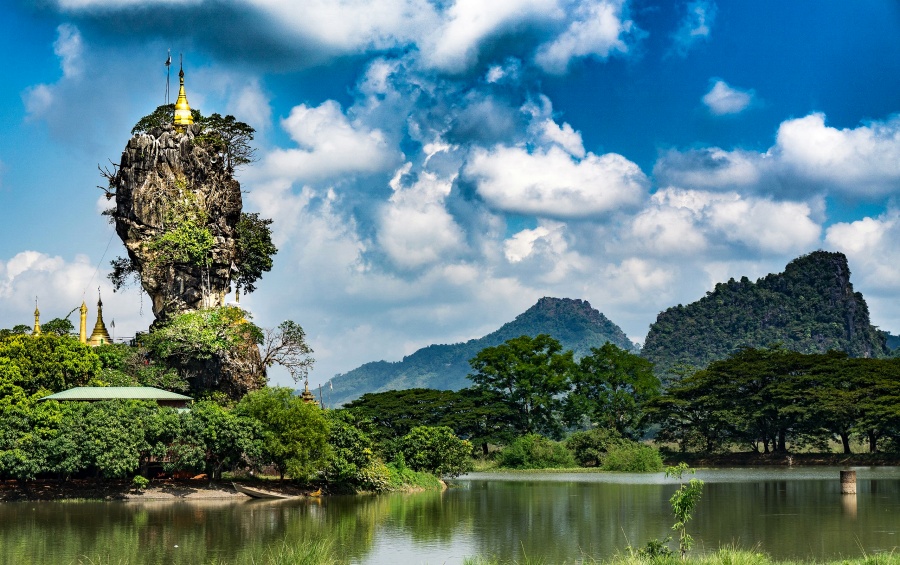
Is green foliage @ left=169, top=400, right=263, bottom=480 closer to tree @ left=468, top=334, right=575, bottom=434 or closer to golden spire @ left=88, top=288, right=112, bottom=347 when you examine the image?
golden spire @ left=88, top=288, right=112, bottom=347

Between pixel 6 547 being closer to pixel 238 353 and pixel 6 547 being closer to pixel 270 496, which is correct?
pixel 270 496

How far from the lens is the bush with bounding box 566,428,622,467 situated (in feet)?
200

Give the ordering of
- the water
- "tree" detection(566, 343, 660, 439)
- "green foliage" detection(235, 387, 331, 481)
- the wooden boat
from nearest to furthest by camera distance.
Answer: the water → "green foliage" detection(235, 387, 331, 481) → the wooden boat → "tree" detection(566, 343, 660, 439)

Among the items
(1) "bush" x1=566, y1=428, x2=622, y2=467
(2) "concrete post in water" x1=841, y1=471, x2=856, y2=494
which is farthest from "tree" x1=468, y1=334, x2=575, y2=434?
(2) "concrete post in water" x1=841, y1=471, x2=856, y2=494

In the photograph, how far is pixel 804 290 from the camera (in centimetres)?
11456

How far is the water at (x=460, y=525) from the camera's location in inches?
902

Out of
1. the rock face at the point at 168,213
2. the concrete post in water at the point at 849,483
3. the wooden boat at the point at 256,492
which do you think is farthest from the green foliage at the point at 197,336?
the concrete post in water at the point at 849,483

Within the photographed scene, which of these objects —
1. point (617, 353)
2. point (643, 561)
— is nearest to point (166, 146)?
point (617, 353)

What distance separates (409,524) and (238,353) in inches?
837

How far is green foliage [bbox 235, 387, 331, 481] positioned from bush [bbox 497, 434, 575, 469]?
2315 centimetres

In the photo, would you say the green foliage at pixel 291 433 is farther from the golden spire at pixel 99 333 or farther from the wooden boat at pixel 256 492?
the golden spire at pixel 99 333

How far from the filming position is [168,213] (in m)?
48.1

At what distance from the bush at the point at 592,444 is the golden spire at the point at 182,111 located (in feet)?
96.6

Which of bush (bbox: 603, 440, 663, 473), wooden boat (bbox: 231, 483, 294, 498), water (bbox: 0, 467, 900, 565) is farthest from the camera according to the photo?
bush (bbox: 603, 440, 663, 473)
